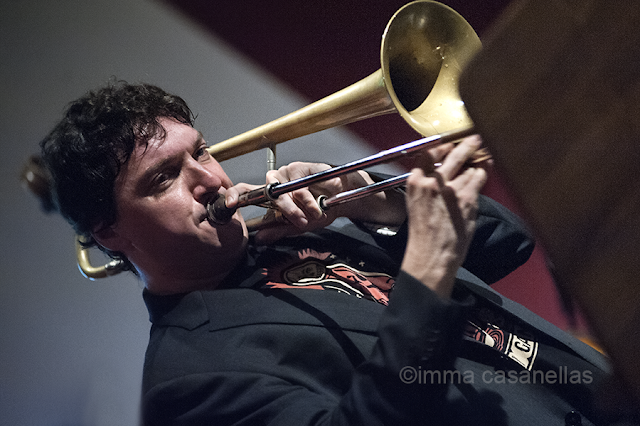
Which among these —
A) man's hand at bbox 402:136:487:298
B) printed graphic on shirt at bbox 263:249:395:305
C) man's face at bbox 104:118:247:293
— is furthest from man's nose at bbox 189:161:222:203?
man's hand at bbox 402:136:487:298

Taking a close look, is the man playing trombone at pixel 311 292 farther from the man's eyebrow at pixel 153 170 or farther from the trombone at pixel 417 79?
the trombone at pixel 417 79

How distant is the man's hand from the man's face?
0.54m

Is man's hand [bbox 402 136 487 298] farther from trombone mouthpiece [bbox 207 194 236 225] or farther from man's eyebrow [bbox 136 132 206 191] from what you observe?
man's eyebrow [bbox 136 132 206 191]

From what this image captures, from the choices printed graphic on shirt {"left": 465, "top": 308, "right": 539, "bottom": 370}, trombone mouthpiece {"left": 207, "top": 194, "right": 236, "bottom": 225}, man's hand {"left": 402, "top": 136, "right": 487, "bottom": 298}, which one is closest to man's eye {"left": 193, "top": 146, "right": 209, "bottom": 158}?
trombone mouthpiece {"left": 207, "top": 194, "right": 236, "bottom": 225}

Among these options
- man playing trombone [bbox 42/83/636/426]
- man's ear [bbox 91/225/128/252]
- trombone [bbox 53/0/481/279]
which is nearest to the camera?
man playing trombone [bbox 42/83/636/426]

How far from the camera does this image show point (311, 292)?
1001 mm

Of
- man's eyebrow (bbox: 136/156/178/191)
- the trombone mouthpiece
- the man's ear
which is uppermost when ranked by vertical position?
man's eyebrow (bbox: 136/156/178/191)

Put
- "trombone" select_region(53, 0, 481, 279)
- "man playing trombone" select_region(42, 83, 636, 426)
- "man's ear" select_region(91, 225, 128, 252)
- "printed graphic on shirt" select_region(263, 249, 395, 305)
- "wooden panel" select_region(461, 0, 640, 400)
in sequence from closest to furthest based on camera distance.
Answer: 1. "wooden panel" select_region(461, 0, 640, 400)
2. "man playing trombone" select_region(42, 83, 636, 426)
3. "trombone" select_region(53, 0, 481, 279)
4. "printed graphic on shirt" select_region(263, 249, 395, 305)
5. "man's ear" select_region(91, 225, 128, 252)

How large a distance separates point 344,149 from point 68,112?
89cm

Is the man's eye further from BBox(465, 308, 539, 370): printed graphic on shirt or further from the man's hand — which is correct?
BBox(465, 308, 539, 370): printed graphic on shirt

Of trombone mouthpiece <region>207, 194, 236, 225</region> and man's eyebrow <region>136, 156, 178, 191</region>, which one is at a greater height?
man's eyebrow <region>136, 156, 178, 191</region>

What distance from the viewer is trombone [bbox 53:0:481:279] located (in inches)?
37.0

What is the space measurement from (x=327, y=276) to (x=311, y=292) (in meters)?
0.09

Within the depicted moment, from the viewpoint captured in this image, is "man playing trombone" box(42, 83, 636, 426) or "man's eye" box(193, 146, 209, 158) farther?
"man's eye" box(193, 146, 209, 158)
